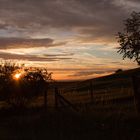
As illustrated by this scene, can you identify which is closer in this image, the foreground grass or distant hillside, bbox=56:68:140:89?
the foreground grass

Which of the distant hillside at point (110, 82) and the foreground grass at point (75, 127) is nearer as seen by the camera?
the foreground grass at point (75, 127)

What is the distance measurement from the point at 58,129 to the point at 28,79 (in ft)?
38.2

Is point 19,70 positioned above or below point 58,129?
above

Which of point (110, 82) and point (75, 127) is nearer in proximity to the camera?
point (75, 127)

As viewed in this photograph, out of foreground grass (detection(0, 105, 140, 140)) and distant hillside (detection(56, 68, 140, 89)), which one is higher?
distant hillside (detection(56, 68, 140, 89))

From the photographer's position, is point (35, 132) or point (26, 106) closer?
point (35, 132)

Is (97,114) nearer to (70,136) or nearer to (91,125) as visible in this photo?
(91,125)

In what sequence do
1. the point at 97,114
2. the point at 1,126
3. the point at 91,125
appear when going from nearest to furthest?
1. the point at 91,125
2. the point at 97,114
3. the point at 1,126

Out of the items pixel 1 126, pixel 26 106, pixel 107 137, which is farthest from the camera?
pixel 26 106

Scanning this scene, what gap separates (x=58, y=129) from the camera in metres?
15.7

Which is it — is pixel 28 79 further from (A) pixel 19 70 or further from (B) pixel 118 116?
(B) pixel 118 116

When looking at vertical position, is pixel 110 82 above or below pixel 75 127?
above

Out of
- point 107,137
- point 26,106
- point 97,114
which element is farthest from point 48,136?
point 26,106

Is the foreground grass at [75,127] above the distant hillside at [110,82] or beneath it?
beneath
